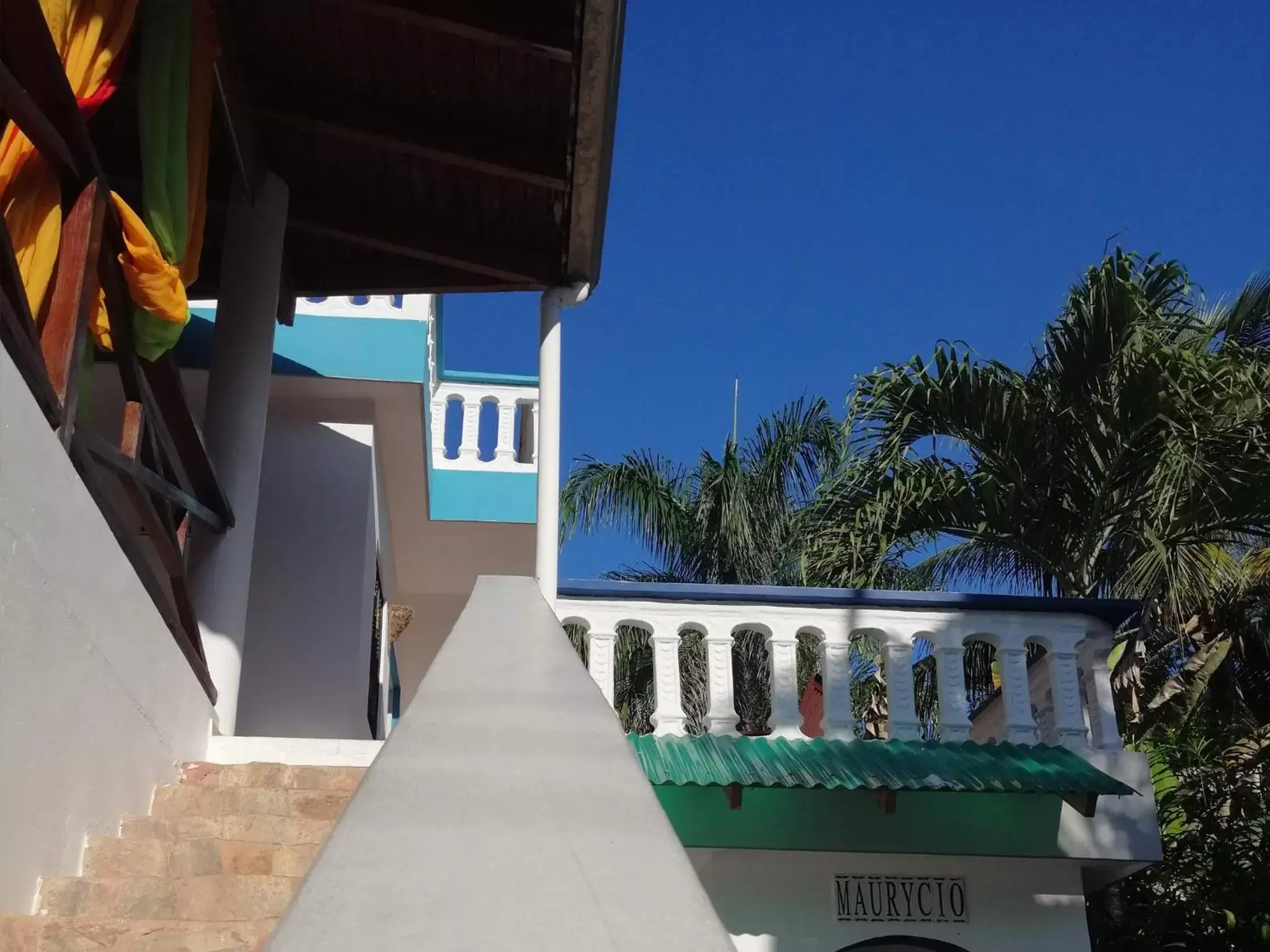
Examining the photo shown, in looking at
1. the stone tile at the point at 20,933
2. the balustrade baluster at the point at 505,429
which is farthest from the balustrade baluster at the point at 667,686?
the balustrade baluster at the point at 505,429

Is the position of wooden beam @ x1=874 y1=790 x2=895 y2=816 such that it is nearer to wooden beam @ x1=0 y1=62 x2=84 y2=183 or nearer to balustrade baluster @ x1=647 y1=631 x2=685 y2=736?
balustrade baluster @ x1=647 y1=631 x2=685 y2=736

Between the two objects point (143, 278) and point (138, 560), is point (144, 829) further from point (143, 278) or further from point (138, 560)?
point (143, 278)

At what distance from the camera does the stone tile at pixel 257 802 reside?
3752 millimetres

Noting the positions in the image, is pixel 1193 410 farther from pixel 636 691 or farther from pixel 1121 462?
pixel 636 691

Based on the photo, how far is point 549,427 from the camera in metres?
5.97

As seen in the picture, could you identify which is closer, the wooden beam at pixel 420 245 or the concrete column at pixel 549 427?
the concrete column at pixel 549 427

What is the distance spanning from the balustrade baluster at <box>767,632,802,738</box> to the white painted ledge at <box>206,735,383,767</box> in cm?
160

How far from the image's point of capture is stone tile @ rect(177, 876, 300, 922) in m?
3.03

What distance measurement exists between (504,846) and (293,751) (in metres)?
3.75

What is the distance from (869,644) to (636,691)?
250 cm

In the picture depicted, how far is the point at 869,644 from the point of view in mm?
10477

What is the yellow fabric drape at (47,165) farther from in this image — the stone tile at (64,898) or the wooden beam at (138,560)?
the stone tile at (64,898)

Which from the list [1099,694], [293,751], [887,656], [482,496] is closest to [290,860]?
[293,751]

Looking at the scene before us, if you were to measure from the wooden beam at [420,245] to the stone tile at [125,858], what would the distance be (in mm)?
3953
